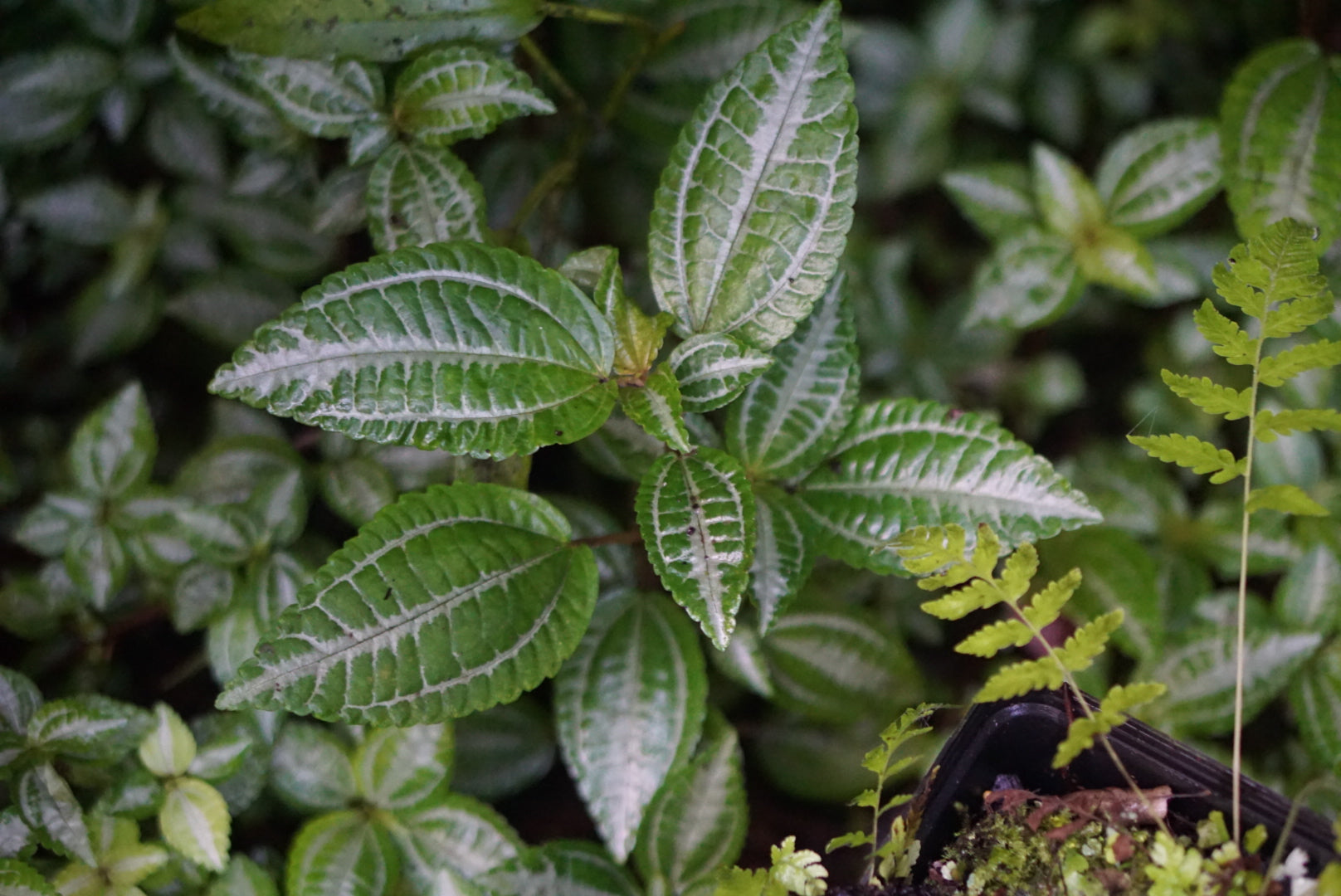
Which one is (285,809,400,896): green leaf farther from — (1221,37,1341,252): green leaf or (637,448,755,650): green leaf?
(1221,37,1341,252): green leaf

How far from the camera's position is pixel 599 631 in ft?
3.84

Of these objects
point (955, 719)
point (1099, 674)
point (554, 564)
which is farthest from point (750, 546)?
point (955, 719)

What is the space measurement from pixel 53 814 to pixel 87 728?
0.10 m

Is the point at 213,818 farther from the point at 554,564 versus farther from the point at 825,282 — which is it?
the point at 825,282

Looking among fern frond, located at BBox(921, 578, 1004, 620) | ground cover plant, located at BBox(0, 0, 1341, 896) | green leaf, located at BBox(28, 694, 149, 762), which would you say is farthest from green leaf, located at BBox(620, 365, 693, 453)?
green leaf, located at BBox(28, 694, 149, 762)

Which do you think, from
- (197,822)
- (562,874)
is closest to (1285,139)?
(562,874)

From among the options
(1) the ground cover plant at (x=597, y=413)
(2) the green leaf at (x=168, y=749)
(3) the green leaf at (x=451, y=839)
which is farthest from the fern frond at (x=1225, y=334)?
(2) the green leaf at (x=168, y=749)

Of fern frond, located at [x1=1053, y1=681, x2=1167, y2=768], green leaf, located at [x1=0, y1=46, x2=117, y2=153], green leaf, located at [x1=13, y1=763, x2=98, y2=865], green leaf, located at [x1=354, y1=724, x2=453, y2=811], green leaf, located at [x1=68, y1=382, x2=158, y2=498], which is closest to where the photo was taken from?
fern frond, located at [x1=1053, y1=681, x2=1167, y2=768]

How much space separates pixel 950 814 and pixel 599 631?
488mm

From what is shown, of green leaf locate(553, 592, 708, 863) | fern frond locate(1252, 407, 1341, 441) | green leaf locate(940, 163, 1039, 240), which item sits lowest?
green leaf locate(553, 592, 708, 863)

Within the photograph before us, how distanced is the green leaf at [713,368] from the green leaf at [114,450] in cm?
83

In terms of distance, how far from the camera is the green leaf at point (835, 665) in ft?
4.09

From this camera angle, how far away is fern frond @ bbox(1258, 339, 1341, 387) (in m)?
0.80

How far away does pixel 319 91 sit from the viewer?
117 centimetres
